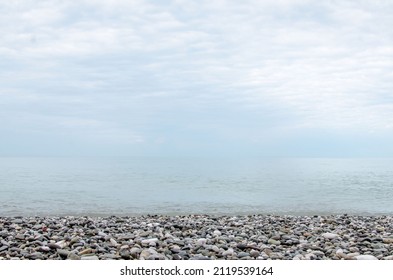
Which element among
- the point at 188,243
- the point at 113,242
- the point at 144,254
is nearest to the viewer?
the point at 144,254

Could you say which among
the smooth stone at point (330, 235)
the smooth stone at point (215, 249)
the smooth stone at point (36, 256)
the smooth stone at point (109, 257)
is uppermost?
the smooth stone at point (215, 249)

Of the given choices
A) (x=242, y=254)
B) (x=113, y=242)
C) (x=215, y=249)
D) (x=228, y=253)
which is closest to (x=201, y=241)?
(x=215, y=249)

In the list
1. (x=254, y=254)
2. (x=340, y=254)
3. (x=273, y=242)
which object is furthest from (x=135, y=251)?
(x=340, y=254)

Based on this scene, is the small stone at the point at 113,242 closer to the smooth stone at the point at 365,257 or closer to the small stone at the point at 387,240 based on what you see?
the smooth stone at the point at 365,257

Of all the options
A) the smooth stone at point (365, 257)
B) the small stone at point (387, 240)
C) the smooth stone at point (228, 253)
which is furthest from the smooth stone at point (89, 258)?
the small stone at point (387, 240)

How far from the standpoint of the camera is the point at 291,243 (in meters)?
11.3

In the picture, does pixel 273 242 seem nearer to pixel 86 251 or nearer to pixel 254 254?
pixel 254 254

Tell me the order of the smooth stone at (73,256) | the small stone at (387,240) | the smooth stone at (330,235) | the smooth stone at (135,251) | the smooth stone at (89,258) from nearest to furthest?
1. the smooth stone at (89,258)
2. the smooth stone at (73,256)
3. the smooth stone at (135,251)
4. the small stone at (387,240)
5. the smooth stone at (330,235)

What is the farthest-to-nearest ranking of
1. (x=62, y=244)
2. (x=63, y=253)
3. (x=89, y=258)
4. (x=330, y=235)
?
(x=330, y=235) → (x=62, y=244) → (x=63, y=253) → (x=89, y=258)

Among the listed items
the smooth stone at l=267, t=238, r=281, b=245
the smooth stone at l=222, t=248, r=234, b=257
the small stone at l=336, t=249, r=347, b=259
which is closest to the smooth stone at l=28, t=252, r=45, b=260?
the smooth stone at l=222, t=248, r=234, b=257

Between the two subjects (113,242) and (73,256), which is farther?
(113,242)

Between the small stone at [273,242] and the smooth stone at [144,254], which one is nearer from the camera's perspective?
the smooth stone at [144,254]

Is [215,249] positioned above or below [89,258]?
above

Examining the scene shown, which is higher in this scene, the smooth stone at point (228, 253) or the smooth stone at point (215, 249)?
the smooth stone at point (215, 249)
